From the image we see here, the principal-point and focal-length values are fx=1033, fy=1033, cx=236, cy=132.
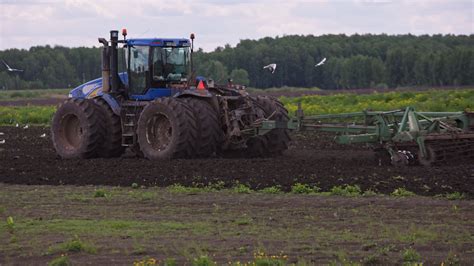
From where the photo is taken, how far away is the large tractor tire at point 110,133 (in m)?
23.3

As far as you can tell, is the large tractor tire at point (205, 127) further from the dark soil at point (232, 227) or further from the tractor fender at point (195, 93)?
the dark soil at point (232, 227)

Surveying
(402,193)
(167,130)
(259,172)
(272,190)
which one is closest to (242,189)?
(272,190)

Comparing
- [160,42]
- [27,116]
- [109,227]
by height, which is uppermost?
[160,42]

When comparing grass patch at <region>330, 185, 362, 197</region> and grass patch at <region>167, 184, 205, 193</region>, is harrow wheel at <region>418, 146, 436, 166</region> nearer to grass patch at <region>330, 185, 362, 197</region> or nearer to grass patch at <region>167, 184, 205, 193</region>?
grass patch at <region>330, 185, 362, 197</region>

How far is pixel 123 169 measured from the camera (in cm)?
2044

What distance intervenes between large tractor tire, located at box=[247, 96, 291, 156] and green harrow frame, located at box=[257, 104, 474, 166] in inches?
75.2

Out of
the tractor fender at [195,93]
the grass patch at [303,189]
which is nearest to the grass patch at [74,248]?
the grass patch at [303,189]

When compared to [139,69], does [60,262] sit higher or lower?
lower

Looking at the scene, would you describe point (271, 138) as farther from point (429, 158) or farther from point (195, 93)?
point (429, 158)

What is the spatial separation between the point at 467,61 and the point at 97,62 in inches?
1148

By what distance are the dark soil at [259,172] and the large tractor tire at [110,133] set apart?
1.17ft

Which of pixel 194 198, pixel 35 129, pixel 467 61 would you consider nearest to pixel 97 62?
pixel 467 61

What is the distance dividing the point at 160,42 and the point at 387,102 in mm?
22192

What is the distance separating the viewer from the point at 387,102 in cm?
4372
